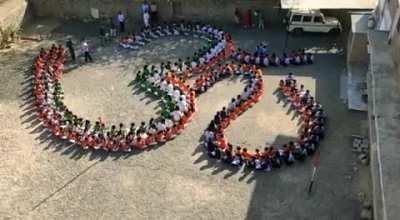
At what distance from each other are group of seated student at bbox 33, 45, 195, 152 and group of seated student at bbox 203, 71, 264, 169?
135 cm

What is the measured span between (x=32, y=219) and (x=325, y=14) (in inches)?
684

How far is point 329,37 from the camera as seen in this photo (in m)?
27.6

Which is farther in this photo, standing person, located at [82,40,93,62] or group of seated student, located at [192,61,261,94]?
standing person, located at [82,40,93,62]

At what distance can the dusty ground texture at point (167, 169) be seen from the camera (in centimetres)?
1839

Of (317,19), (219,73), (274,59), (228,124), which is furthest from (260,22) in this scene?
(228,124)

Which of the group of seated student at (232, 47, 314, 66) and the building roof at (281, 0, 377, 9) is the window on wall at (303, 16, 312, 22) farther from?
the group of seated student at (232, 47, 314, 66)

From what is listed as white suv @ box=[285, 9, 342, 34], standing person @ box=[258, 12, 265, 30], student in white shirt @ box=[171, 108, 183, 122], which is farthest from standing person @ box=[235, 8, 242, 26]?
student in white shirt @ box=[171, 108, 183, 122]

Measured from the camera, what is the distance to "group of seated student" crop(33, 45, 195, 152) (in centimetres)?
2086

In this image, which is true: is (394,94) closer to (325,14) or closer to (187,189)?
(187,189)

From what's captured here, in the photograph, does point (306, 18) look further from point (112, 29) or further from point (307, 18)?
point (112, 29)

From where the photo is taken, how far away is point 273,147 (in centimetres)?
2080

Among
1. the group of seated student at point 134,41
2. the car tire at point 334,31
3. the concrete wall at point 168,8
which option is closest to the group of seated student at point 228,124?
the car tire at point 334,31

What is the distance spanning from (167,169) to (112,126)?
10.5 ft

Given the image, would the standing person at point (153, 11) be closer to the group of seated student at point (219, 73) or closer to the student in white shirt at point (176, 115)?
→ the group of seated student at point (219, 73)
